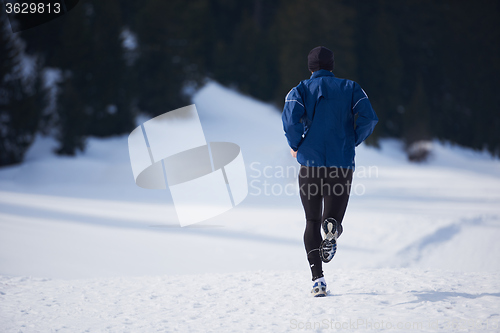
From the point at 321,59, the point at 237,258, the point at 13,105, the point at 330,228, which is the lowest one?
the point at 237,258

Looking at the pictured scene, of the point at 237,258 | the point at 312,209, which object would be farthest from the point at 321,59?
the point at 237,258

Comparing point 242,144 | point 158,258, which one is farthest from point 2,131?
point 158,258

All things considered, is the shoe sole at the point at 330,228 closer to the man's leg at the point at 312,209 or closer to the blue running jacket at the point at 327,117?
the man's leg at the point at 312,209

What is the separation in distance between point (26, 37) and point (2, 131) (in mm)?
5561

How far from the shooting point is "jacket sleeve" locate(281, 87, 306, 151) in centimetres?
305

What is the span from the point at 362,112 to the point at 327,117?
24cm

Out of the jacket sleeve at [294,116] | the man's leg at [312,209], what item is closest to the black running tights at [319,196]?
the man's leg at [312,209]

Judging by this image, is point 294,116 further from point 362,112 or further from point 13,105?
point 13,105

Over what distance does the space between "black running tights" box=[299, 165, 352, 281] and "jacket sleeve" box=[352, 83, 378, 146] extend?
30 centimetres

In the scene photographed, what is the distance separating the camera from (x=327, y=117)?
311 centimetres

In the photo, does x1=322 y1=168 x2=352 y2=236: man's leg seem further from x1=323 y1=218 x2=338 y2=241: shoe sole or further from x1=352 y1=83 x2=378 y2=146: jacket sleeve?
x1=352 y1=83 x2=378 y2=146: jacket sleeve

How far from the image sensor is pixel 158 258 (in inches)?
219

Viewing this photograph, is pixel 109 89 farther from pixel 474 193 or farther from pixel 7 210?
pixel 474 193

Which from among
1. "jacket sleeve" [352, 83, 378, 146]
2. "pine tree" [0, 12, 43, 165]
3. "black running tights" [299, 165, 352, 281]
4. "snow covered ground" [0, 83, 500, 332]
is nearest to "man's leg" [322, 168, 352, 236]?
"black running tights" [299, 165, 352, 281]
